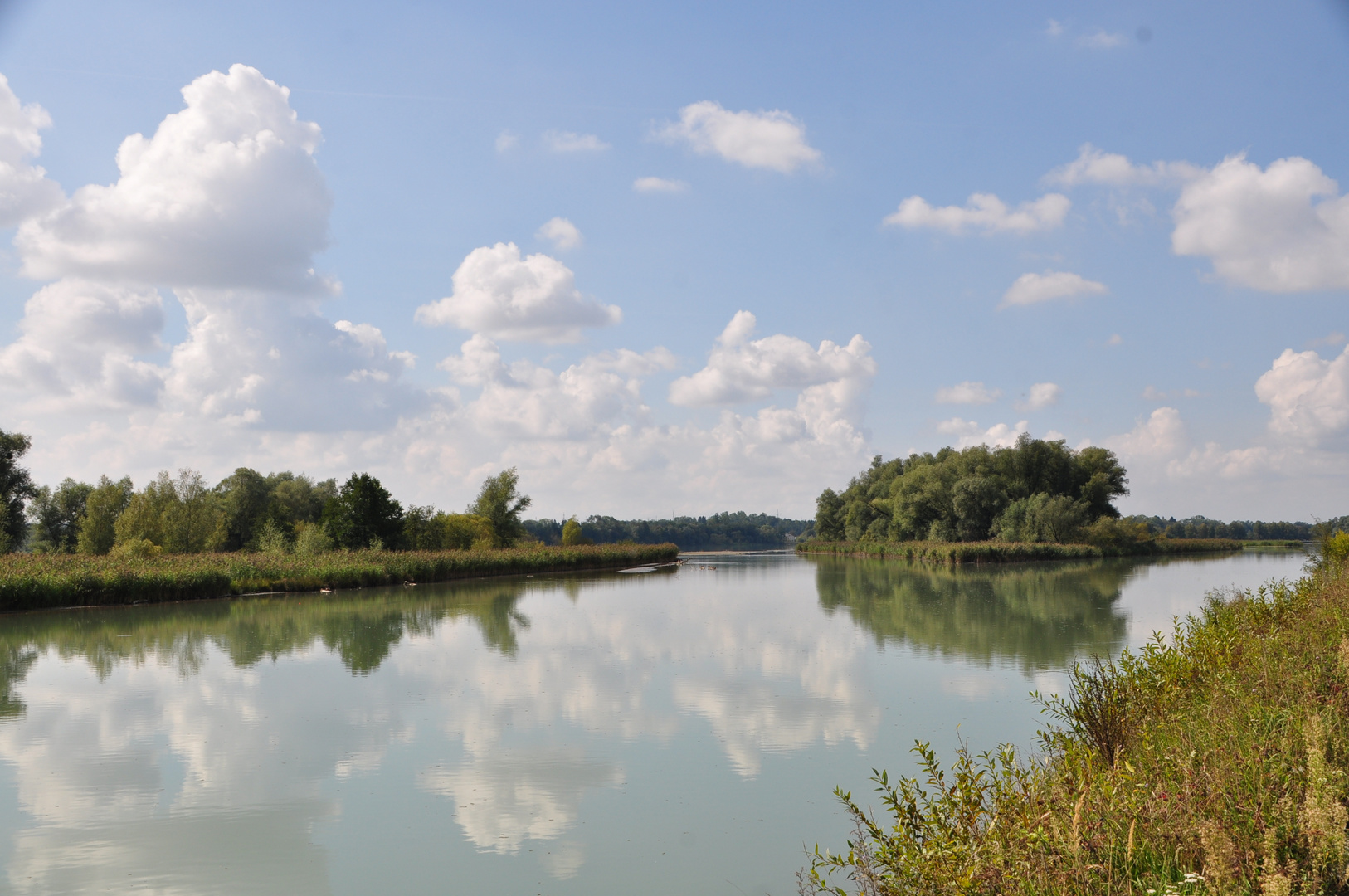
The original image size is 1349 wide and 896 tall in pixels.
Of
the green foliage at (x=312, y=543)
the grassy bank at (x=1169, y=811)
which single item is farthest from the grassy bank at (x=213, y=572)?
the grassy bank at (x=1169, y=811)

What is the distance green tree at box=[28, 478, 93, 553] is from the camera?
176 ft

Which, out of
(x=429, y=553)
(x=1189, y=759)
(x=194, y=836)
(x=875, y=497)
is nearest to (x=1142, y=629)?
(x=1189, y=759)

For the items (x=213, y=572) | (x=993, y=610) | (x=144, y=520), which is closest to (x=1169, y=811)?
(x=993, y=610)

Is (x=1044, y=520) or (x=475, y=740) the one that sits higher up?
(x=1044, y=520)

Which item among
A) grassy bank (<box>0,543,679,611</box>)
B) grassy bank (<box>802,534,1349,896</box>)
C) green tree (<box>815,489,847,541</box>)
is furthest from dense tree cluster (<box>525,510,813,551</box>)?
grassy bank (<box>802,534,1349,896</box>)

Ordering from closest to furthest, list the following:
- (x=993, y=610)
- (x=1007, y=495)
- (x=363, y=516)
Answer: (x=993, y=610) < (x=363, y=516) < (x=1007, y=495)

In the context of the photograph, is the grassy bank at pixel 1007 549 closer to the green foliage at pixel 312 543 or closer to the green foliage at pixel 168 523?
the green foliage at pixel 312 543

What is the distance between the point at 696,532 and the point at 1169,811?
118926 mm

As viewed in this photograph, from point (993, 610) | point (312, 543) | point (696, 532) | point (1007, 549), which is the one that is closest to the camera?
point (993, 610)

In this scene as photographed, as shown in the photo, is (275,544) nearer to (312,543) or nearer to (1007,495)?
(312,543)

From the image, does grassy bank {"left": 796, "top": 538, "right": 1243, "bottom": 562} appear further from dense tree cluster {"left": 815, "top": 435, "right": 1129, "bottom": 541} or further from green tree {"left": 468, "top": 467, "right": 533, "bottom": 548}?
green tree {"left": 468, "top": 467, "right": 533, "bottom": 548}

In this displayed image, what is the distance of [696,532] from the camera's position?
122 m

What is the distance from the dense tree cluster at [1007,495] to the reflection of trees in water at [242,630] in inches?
1686

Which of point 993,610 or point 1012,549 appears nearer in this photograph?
point 993,610
